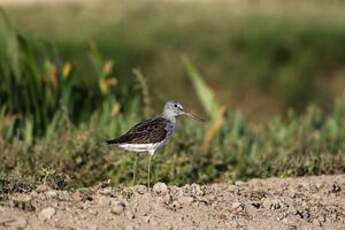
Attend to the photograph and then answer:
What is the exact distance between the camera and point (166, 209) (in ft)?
25.8

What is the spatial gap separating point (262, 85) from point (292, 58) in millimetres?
1148

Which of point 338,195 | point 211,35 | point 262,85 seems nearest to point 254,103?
point 262,85

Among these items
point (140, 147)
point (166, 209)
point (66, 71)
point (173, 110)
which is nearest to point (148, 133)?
point (140, 147)

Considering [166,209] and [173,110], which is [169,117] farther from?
[166,209]

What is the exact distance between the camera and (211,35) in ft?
74.6

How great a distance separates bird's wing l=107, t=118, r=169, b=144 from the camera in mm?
9531

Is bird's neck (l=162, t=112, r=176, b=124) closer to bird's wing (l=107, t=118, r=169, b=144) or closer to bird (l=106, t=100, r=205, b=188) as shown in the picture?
bird (l=106, t=100, r=205, b=188)

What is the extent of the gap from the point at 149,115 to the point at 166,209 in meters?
5.55

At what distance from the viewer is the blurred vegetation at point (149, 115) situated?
10.9m

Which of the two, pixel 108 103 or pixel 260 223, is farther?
pixel 108 103

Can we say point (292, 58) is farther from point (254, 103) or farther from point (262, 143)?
point (262, 143)

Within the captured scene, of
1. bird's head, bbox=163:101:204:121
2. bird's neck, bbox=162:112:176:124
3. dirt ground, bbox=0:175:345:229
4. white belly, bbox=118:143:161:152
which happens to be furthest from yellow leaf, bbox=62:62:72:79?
dirt ground, bbox=0:175:345:229

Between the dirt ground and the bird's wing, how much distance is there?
2.82 ft

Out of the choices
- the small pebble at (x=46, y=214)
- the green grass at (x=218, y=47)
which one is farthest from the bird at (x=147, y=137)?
the green grass at (x=218, y=47)
